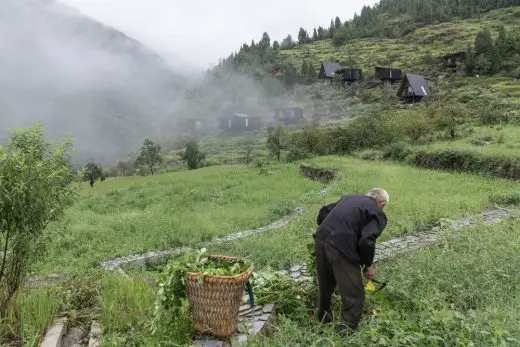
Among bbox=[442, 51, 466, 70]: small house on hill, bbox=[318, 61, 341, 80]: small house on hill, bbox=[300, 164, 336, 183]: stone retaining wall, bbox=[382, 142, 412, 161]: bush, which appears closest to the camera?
bbox=[300, 164, 336, 183]: stone retaining wall

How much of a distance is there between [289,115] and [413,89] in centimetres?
2157

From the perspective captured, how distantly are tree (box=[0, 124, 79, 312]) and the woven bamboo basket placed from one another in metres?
1.98

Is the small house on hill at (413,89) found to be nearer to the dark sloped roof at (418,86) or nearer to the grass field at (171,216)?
the dark sloped roof at (418,86)

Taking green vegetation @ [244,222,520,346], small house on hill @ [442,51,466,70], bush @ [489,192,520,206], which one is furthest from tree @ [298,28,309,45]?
green vegetation @ [244,222,520,346]

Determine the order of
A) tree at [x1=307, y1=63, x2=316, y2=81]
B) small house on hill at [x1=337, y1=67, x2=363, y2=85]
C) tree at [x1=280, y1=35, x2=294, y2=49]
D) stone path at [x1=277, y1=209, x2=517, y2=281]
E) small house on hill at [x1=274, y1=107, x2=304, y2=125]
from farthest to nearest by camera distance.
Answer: tree at [x1=280, y1=35, x2=294, y2=49] < tree at [x1=307, y1=63, x2=316, y2=81] < small house on hill at [x1=337, y1=67, x2=363, y2=85] < small house on hill at [x1=274, y1=107, x2=304, y2=125] < stone path at [x1=277, y1=209, x2=517, y2=281]

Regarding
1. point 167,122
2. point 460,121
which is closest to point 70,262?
point 460,121

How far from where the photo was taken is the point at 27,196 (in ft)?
14.9

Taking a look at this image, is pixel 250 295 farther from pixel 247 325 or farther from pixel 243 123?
pixel 243 123

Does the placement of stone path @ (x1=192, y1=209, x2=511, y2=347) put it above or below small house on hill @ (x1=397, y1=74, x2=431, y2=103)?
below

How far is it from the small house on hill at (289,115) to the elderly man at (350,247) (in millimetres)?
62181

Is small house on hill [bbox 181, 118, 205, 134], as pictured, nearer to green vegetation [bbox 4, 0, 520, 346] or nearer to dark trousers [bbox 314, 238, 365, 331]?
green vegetation [bbox 4, 0, 520, 346]

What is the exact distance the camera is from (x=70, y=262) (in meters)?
10.1

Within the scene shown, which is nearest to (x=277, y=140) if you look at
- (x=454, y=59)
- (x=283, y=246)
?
(x=283, y=246)

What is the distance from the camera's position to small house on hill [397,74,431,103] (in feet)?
187
